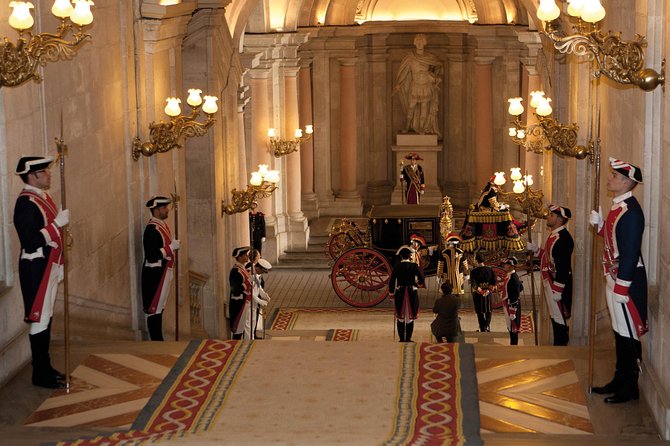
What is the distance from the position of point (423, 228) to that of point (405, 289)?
18.1ft

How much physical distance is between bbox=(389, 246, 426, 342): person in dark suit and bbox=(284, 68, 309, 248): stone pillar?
889 cm

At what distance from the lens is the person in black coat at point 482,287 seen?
60.5 feet

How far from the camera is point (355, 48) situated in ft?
96.2

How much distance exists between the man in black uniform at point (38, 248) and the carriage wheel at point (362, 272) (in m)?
12.9

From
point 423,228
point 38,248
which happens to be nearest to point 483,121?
point 423,228

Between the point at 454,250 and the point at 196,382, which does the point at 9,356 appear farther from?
the point at 454,250

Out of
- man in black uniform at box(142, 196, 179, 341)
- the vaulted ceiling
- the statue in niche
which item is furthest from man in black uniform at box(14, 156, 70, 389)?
the statue in niche

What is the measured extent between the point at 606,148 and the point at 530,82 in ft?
37.0

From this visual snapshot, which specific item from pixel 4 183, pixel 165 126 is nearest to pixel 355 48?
pixel 165 126

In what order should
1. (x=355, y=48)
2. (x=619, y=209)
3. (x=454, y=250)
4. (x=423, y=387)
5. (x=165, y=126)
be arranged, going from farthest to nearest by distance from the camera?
(x=355, y=48) < (x=454, y=250) < (x=165, y=126) < (x=423, y=387) < (x=619, y=209)

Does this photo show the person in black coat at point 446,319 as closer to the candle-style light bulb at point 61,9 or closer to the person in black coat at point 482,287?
the person in black coat at point 482,287

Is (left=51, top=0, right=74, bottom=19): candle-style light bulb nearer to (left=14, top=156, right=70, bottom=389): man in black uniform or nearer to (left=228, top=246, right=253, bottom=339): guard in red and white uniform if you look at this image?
(left=14, top=156, right=70, bottom=389): man in black uniform

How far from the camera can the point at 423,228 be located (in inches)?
904

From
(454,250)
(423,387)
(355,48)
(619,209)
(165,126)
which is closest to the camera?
(619,209)
